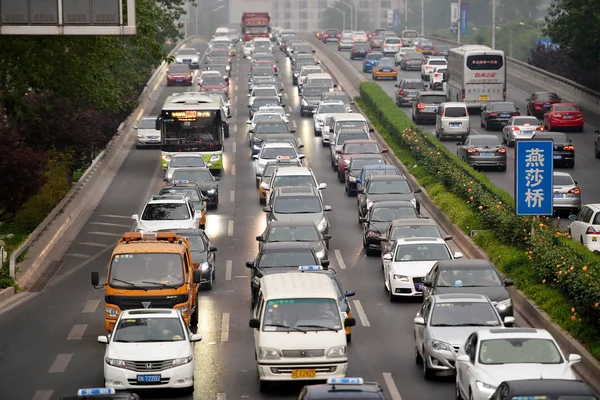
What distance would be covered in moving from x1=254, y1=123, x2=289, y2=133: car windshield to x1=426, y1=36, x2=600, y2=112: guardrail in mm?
22211

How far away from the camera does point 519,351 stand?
19.8m

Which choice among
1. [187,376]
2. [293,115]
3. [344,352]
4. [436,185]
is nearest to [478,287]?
[344,352]

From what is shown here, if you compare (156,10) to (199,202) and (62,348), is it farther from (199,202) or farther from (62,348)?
(62,348)

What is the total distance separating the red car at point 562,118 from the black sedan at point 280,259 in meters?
34.1

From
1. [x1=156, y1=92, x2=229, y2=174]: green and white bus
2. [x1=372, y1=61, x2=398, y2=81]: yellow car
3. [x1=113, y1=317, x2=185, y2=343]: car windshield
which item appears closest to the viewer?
[x1=113, y1=317, x2=185, y2=343]: car windshield

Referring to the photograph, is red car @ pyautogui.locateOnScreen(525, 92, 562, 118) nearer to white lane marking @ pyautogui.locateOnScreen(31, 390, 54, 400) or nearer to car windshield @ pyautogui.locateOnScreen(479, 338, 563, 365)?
white lane marking @ pyautogui.locateOnScreen(31, 390, 54, 400)

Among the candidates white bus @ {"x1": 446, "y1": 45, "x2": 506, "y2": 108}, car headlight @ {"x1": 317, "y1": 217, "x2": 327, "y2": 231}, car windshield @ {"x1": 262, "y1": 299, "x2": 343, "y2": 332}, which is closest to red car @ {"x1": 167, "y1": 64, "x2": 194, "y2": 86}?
white bus @ {"x1": 446, "y1": 45, "x2": 506, "y2": 108}

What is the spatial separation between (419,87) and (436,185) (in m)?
28.9

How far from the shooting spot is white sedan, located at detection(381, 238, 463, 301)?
29969mm

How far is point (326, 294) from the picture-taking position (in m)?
22.8

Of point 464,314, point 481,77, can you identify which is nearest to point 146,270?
point 464,314

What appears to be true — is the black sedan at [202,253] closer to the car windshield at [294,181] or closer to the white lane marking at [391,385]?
the white lane marking at [391,385]

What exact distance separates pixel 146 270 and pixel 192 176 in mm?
18880

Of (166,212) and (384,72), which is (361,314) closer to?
(166,212)
